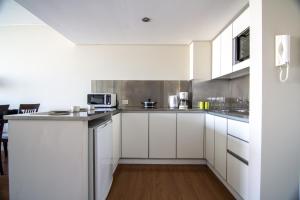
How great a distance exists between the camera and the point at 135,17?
7.59 feet

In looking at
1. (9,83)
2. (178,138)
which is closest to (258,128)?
(178,138)

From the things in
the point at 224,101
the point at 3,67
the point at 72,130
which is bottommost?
the point at 72,130

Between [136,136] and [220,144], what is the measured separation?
126 centimetres

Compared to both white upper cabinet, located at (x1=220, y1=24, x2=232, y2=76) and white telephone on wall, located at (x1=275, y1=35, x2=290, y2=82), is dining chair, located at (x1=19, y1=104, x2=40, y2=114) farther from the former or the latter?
white telephone on wall, located at (x1=275, y1=35, x2=290, y2=82)

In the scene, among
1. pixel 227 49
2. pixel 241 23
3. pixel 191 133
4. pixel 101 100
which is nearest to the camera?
pixel 241 23

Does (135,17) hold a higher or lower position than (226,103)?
higher

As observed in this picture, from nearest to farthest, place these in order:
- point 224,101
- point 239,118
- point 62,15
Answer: point 239,118 → point 62,15 → point 224,101

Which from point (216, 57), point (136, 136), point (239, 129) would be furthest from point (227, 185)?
point (216, 57)

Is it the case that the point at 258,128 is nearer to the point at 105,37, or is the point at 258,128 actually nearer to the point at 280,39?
the point at 280,39

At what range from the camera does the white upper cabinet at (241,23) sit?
196 cm

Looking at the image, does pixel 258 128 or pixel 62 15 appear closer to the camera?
pixel 258 128

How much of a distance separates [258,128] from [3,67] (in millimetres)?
4246

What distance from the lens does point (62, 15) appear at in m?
2.27

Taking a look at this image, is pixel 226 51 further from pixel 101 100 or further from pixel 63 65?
pixel 63 65
